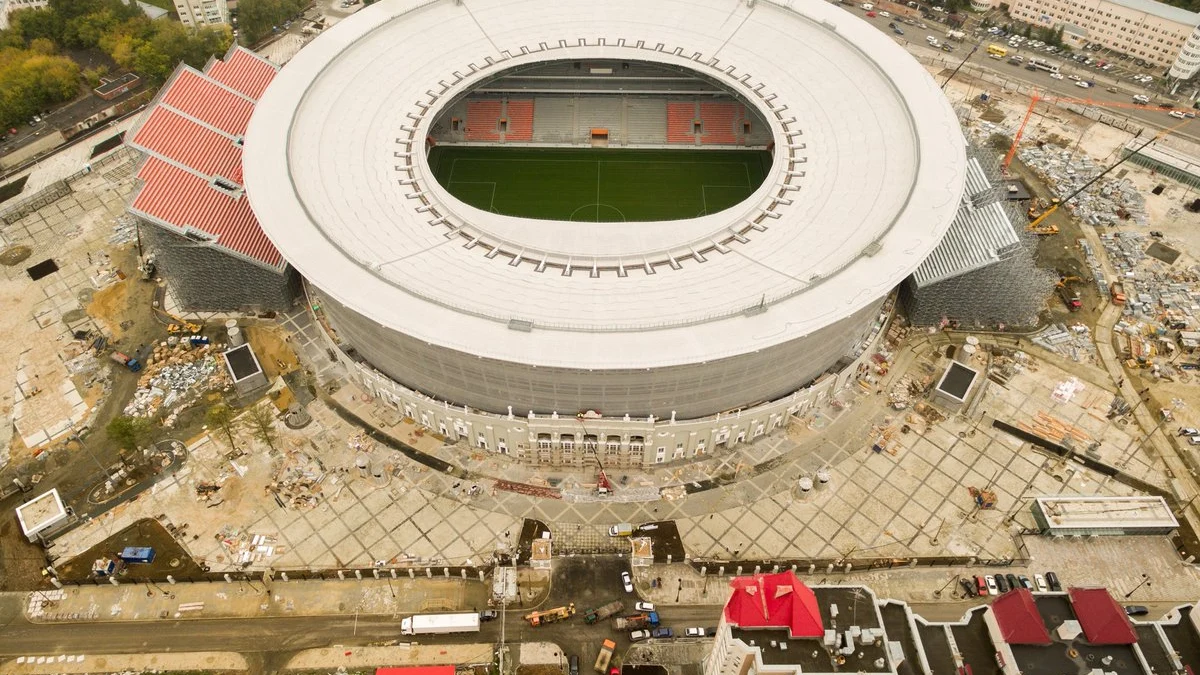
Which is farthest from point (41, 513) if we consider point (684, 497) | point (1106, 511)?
point (1106, 511)

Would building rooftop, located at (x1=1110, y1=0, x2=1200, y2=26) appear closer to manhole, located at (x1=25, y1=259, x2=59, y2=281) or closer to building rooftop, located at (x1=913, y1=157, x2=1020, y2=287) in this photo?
building rooftop, located at (x1=913, y1=157, x2=1020, y2=287)

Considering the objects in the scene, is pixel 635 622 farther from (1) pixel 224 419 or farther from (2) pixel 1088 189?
(2) pixel 1088 189

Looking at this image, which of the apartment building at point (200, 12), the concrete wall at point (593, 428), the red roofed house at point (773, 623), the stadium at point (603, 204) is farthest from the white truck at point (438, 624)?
the apartment building at point (200, 12)

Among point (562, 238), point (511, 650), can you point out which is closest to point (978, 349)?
point (562, 238)

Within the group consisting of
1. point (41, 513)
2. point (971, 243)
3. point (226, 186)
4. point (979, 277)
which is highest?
point (226, 186)

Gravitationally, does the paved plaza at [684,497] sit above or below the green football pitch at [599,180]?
below

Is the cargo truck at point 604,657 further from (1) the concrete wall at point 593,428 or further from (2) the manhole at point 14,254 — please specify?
(2) the manhole at point 14,254
